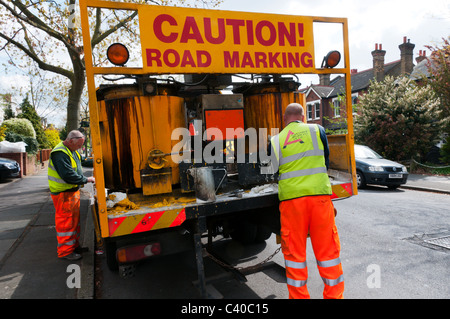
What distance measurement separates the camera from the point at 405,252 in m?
4.29

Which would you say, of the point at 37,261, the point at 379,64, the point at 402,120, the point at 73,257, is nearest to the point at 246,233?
the point at 73,257

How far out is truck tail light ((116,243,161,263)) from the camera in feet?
9.17

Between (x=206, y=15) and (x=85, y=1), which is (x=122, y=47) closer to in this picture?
(x=85, y=1)

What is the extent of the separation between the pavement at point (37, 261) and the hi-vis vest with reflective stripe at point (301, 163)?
2466 millimetres

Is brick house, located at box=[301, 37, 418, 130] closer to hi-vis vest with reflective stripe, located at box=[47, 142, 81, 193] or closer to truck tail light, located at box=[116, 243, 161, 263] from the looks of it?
hi-vis vest with reflective stripe, located at box=[47, 142, 81, 193]

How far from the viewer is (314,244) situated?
283 centimetres

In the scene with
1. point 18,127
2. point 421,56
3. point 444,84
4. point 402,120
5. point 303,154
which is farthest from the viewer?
point 421,56

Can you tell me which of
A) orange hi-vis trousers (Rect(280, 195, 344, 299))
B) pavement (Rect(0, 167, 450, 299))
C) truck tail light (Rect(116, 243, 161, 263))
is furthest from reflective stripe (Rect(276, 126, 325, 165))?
pavement (Rect(0, 167, 450, 299))

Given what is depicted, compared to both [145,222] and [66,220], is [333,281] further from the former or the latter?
[66,220]

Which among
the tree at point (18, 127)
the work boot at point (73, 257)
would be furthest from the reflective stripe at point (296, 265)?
the tree at point (18, 127)

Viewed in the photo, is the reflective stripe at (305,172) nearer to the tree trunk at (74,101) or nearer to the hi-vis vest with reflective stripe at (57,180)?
A: the hi-vis vest with reflective stripe at (57,180)

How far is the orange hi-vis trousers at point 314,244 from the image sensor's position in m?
2.76

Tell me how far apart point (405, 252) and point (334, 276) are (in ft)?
7.14

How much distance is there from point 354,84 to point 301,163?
2837cm
